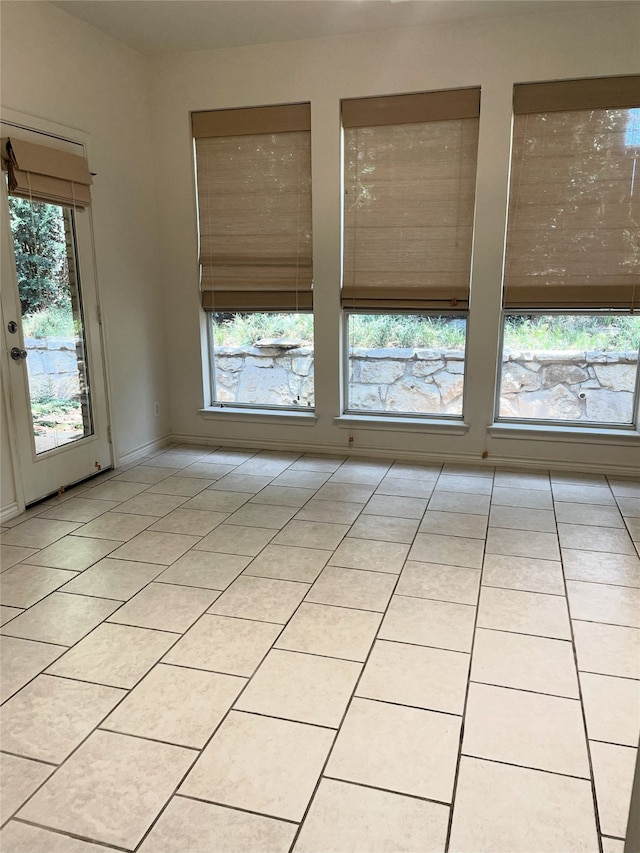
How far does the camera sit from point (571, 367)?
13.3ft

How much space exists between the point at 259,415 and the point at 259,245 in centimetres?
131

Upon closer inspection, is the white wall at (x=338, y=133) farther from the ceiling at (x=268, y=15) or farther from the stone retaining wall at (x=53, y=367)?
the stone retaining wall at (x=53, y=367)

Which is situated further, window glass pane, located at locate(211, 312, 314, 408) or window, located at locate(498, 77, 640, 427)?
window glass pane, located at locate(211, 312, 314, 408)

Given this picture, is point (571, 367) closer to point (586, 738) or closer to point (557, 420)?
point (557, 420)

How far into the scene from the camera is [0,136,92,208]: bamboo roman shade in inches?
123

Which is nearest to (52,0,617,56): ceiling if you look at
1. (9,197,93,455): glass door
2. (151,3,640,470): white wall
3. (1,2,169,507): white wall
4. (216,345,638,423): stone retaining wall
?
(151,3,640,470): white wall

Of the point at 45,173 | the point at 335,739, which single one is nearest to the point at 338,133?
the point at 45,173

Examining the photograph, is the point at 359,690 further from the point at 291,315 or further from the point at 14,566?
the point at 291,315

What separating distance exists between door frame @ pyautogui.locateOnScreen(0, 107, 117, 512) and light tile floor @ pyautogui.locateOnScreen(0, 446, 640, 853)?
293 millimetres

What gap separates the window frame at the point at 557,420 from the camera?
390cm

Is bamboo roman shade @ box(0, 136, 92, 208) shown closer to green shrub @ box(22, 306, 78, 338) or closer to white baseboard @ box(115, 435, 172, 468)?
green shrub @ box(22, 306, 78, 338)

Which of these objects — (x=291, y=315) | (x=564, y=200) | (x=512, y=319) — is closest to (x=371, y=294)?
(x=291, y=315)

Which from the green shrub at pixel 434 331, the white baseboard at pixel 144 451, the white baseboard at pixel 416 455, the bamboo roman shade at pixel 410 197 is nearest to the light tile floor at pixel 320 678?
the white baseboard at pixel 416 455

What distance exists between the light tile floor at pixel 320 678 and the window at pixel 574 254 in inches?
38.8
